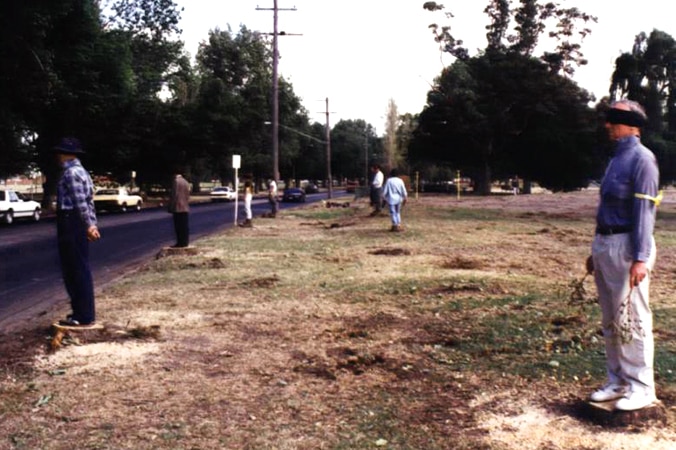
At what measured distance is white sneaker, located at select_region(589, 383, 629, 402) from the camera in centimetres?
516

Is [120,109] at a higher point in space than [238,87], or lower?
lower

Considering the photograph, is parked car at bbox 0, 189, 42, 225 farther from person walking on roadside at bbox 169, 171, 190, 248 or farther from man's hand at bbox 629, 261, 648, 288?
man's hand at bbox 629, 261, 648, 288

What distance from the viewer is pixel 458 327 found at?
8.43 m

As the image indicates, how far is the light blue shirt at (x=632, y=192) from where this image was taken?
488 centimetres

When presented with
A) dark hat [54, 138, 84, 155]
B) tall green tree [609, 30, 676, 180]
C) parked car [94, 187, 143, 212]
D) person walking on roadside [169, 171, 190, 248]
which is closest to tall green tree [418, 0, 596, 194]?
tall green tree [609, 30, 676, 180]

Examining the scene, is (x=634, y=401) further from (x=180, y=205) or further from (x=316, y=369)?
(x=180, y=205)

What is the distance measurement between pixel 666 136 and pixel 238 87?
45.5 meters

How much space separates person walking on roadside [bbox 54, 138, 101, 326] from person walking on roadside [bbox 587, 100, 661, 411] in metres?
5.07

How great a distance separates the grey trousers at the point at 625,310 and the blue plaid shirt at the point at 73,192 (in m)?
5.00

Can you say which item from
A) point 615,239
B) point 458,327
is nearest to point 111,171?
point 458,327

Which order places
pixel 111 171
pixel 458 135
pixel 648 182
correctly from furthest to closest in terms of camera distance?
pixel 458 135 < pixel 111 171 < pixel 648 182

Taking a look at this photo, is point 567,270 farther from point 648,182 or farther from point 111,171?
point 111,171

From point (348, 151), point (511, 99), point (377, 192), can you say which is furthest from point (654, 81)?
point (348, 151)

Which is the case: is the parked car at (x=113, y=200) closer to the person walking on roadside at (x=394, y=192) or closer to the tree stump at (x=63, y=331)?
the person walking on roadside at (x=394, y=192)
